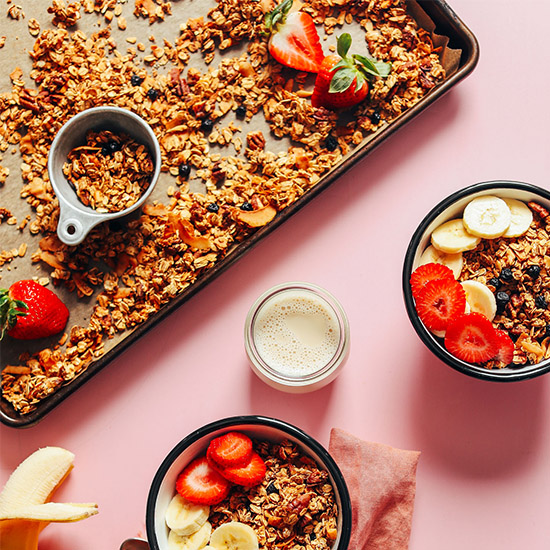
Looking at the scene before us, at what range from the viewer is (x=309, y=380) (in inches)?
55.6

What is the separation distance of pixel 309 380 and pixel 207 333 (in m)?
0.28

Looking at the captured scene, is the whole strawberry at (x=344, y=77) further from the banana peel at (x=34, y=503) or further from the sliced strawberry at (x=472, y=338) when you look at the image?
the banana peel at (x=34, y=503)

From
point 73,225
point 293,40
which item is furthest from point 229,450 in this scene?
point 293,40

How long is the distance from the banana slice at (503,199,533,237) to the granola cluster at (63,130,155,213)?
779 millimetres

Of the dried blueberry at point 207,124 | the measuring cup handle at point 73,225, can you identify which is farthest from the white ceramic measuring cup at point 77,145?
the dried blueberry at point 207,124

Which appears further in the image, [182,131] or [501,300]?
[182,131]

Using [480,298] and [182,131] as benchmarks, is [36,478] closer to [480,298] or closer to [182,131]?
[182,131]

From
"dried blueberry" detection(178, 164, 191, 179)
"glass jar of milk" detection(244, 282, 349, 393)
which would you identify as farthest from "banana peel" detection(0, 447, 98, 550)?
"dried blueberry" detection(178, 164, 191, 179)

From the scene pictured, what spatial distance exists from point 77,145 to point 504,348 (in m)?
1.01

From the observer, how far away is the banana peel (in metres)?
1.35

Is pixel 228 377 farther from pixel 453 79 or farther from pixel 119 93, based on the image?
pixel 453 79

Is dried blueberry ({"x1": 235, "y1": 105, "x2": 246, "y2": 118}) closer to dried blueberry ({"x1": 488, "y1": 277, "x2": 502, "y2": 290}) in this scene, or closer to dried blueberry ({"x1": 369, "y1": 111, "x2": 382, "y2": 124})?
dried blueberry ({"x1": 369, "y1": 111, "x2": 382, "y2": 124})

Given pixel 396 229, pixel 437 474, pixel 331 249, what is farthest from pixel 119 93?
pixel 437 474

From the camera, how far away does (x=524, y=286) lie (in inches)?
53.9
